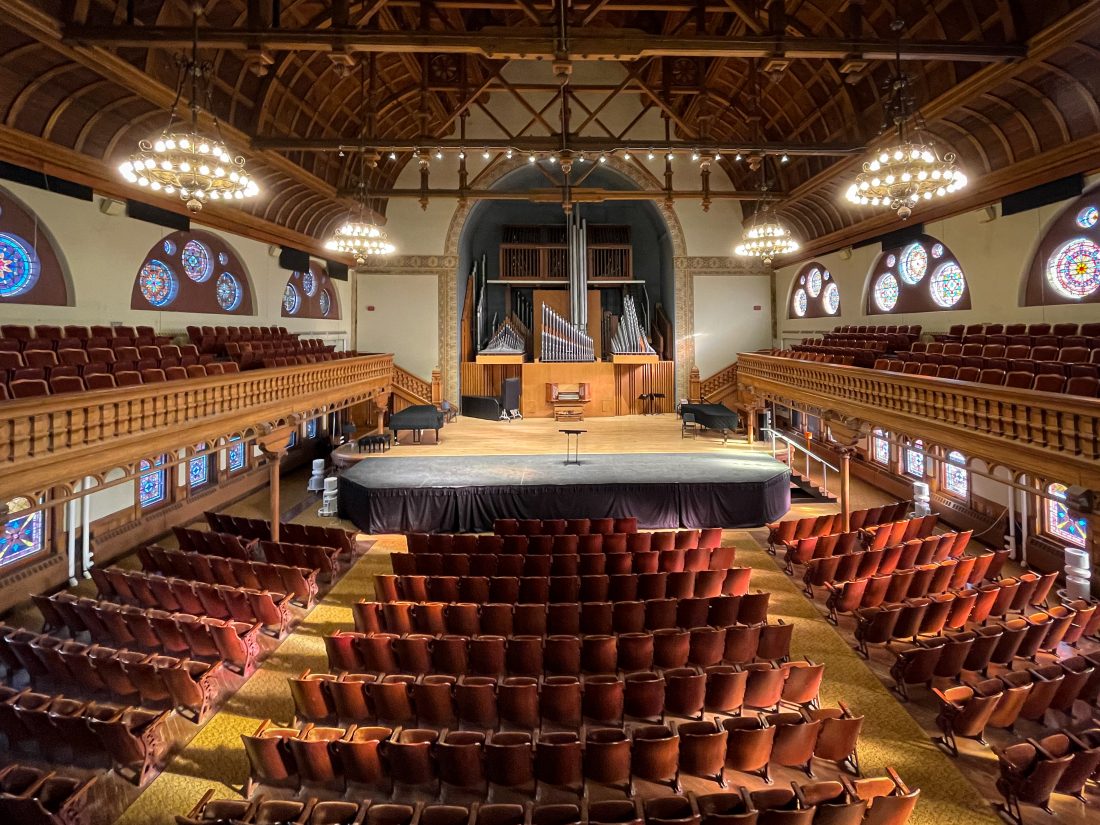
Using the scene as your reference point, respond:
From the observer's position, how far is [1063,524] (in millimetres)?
9898

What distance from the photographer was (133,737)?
5.09 metres

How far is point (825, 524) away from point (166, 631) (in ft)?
36.6

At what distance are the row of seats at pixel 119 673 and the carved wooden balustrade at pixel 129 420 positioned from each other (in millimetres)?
1825

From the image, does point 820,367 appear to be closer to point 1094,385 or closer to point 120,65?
point 1094,385

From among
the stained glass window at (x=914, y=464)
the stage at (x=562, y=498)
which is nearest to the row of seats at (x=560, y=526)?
the stage at (x=562, y=498)

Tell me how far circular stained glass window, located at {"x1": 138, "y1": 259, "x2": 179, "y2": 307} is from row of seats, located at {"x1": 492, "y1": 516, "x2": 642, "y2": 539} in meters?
9.26

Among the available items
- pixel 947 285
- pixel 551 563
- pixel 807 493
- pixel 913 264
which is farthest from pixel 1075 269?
pixel 551 563

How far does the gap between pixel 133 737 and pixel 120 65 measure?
9.40 metres

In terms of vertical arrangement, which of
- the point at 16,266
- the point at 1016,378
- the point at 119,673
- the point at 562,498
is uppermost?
the point at 16,266

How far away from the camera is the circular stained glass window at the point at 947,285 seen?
13.1 m

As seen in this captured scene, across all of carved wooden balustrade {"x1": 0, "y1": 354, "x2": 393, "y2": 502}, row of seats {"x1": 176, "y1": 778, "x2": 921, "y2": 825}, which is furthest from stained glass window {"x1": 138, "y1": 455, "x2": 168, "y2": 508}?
row of seats {"x1": 176, "y1": 778, "x2": 921, "y2": 825}

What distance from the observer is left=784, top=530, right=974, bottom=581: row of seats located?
923cm

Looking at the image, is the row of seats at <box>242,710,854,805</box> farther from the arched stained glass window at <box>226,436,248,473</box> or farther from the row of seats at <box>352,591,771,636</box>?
the arched stained glass window at <box>226,436,248,473</box>

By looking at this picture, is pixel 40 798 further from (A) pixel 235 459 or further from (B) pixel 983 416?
(A) pixel 235 459
